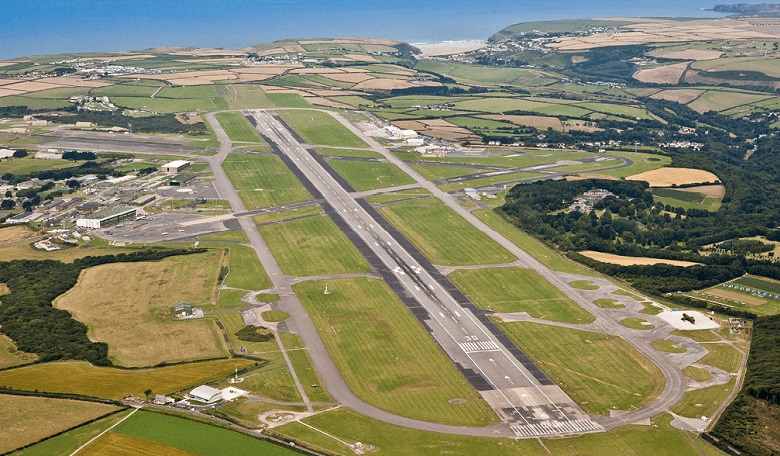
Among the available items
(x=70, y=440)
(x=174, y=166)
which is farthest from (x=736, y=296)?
(x=174, y=166)

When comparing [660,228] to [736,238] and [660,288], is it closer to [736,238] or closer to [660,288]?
[736,238]

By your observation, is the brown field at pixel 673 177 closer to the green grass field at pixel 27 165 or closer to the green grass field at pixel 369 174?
the green grass field at pixel 369 174

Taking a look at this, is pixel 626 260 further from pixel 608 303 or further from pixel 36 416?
pixel 36 416

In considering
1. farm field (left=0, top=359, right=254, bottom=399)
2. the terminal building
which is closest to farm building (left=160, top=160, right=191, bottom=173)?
the terminal building

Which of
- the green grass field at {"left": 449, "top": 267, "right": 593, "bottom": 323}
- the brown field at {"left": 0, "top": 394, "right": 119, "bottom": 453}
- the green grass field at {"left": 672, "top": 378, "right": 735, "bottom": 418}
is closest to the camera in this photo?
the brown field at {"left": 0, "top": 394, "right": 119, "bottom": 453}

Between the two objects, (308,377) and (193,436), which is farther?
(308,377)

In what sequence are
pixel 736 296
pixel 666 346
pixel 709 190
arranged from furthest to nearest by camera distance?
pixel 709 190 < pixel 736 296 < pixel 666 346

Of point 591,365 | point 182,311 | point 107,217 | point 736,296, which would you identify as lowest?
point 591,365

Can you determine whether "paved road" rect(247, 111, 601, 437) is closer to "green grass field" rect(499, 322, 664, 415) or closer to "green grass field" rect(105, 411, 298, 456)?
"green grass field" rect(499, 322, 664, 415)
